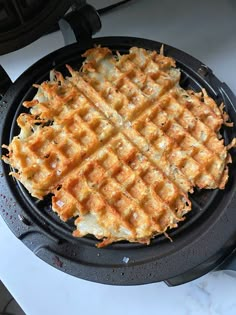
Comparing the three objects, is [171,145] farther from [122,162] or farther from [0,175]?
[0,175]

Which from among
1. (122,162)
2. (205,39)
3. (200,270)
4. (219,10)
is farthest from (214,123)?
(219,10)

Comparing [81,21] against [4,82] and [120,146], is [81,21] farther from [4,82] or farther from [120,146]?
[120,146]

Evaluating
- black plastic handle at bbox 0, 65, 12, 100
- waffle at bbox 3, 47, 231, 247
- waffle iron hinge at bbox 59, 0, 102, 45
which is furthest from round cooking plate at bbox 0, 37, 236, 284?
waffle iron hinge at bbox 59, 0, 102, 45

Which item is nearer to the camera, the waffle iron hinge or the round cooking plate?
the round cooking plate

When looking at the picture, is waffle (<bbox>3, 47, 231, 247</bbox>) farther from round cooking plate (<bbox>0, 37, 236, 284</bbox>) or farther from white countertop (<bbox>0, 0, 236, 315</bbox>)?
white countertop (<bbox>0, 0, 236, 315</bbox>)

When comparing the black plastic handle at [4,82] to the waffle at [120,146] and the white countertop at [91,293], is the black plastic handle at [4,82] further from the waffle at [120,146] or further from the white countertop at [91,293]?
the white countertop at [91,293]

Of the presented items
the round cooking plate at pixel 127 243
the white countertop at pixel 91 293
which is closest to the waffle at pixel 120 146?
the round cooking plate at pixel 127 243

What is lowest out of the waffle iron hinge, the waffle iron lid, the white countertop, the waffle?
the white countertop
